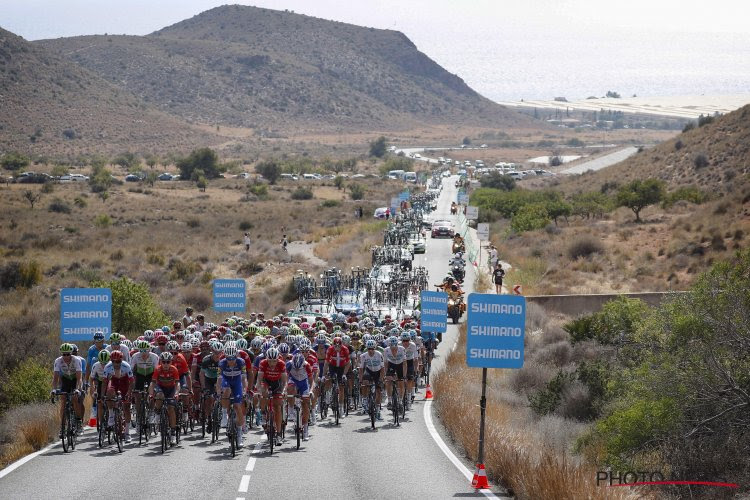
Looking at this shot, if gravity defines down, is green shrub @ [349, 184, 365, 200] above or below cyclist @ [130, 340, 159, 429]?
below

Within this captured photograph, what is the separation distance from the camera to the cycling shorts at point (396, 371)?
70.4 feet

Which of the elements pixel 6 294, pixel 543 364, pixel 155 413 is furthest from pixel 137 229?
pixel 155 413

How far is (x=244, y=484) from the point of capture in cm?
1470

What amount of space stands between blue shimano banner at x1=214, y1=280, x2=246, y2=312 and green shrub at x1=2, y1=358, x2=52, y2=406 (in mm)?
6369

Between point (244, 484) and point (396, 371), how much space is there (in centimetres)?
714

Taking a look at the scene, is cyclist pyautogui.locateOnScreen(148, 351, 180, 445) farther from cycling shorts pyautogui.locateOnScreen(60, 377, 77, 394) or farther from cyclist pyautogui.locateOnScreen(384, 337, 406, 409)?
cyclist pyautogui.locateOnScreen(384, 337, 406, 409)

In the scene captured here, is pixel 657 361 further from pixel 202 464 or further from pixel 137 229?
pixel 137 229

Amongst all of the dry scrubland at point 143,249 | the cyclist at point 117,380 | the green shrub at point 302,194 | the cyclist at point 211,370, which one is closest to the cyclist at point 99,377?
the cyclist at point 117,380

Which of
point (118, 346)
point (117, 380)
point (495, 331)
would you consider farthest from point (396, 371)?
point (495, 331)

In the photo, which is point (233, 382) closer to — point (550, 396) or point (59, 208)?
point (550, 396)

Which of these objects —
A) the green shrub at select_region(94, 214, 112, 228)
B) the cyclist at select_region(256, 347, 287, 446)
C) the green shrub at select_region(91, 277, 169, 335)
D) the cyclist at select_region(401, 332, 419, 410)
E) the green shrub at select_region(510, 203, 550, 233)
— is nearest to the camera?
the cyclist at select_region(256, 347, 287, 446)

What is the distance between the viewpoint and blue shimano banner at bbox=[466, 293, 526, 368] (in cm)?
1522

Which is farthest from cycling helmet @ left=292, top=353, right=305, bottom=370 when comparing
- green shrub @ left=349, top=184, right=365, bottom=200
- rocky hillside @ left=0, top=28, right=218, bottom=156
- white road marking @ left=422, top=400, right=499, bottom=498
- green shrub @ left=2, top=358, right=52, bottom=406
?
rocky hillside @ left=0, top=28, right=218, bottom=156

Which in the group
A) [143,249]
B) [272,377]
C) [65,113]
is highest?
[65,113]
